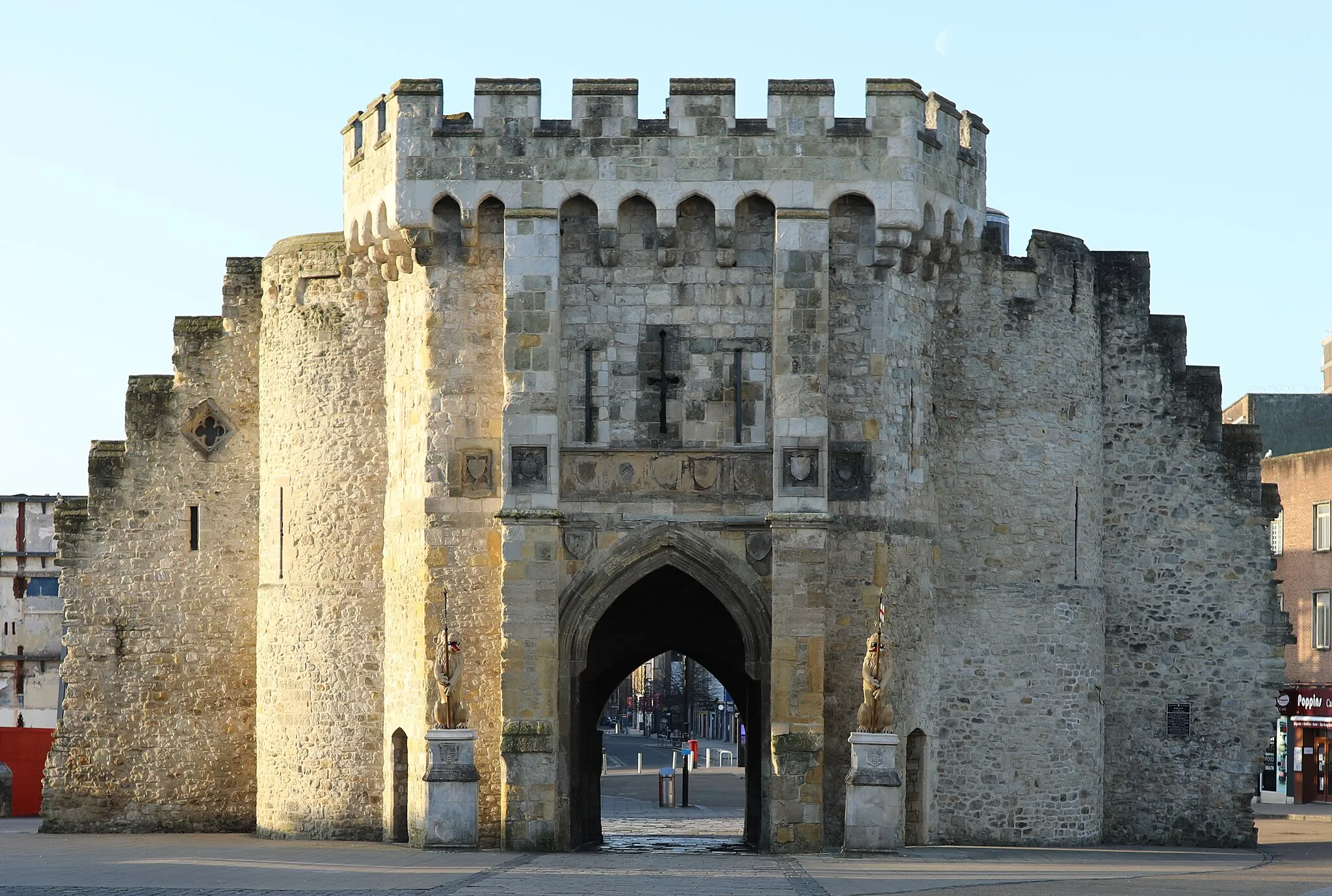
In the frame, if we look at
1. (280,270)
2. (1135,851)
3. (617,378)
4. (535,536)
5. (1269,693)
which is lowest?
(1135,851)

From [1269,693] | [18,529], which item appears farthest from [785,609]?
[18,529]

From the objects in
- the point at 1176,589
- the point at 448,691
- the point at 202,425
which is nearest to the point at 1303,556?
the point at 1176,589

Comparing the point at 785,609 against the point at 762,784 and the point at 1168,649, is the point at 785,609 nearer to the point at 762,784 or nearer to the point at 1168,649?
the point at 762,784

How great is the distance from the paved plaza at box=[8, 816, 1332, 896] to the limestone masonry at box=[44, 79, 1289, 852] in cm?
130

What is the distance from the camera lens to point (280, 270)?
32.1 meters

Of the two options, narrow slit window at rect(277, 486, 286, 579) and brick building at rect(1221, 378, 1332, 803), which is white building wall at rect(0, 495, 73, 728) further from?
brick building at rect(1221, 378, 1332, 803)

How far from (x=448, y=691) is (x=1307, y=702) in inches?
1119

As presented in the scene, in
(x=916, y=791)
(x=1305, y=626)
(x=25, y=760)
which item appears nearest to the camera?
(x=916, y=791)

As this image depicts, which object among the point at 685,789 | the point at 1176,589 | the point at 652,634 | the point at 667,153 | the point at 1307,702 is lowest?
the point at 685,789

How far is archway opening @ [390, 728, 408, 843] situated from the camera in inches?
1185

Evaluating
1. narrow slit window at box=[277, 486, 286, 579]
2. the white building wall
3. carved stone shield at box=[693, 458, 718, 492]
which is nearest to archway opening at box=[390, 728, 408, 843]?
narrow slit window at box=[277, 486, 286, 579]

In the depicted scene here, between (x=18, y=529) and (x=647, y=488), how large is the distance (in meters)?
34.8

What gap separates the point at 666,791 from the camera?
46.1 m

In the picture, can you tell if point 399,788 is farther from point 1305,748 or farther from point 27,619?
A: point 27,619
